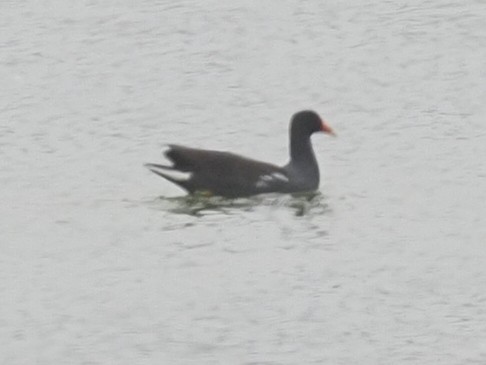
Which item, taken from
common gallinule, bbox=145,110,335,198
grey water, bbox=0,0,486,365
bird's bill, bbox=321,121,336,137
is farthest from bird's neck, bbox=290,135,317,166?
grey water, bbox=0,0,486,365

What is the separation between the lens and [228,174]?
1964 centimetres

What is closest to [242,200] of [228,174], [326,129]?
[228,174]

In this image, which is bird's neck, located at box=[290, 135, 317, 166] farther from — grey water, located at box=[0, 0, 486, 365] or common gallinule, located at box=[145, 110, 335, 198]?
grey water, located at box=[0, 0, 486, 365]

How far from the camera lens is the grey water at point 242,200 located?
49.5ft

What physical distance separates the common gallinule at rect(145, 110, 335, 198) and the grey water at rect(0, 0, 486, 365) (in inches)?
6.2

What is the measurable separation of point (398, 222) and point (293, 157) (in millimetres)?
2377

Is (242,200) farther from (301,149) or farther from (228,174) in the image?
(301,149)

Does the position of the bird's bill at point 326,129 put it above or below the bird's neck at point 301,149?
above

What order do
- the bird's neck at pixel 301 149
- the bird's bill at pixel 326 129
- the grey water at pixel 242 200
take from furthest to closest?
the bird's bill at pixel 326 129, the bird's neck at pixel 301 149, the grey water at pixel 242 200

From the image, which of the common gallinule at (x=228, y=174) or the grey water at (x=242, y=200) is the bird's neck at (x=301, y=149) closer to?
the common gallinule at (x=228, y=174)

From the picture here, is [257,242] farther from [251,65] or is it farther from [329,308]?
[251,65]

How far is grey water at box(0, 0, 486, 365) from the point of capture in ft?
49.5

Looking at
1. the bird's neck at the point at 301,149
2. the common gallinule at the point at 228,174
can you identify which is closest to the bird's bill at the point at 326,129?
the bird's neck at the point at 301,149

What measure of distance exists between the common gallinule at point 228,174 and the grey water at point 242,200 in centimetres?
16
